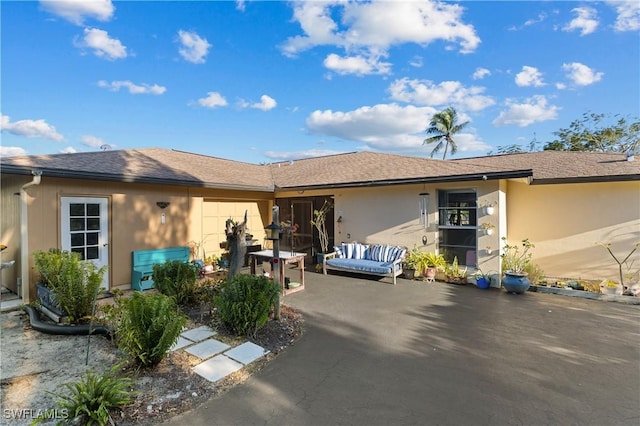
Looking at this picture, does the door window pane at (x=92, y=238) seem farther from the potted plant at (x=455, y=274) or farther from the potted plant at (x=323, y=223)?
the potted plant at (x=455, y=274)

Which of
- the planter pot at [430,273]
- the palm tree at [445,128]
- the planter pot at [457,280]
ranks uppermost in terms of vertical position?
the palm tree at [445,128]

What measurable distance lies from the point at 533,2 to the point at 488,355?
8441 mm

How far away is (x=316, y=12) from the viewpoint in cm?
808

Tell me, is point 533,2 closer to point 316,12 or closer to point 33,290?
point 316,12

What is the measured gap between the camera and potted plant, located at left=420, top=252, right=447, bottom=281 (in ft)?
26.9

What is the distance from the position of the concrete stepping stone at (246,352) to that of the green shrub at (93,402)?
50.1 inches

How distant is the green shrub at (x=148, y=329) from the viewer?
3.38m

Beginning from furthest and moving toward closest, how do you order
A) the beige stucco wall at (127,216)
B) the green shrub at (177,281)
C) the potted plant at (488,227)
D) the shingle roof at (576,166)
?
1. the potted plant at (488,227)
2. the shingle roof at (576,166)
3. the beige stucco wall at (127,216)
4. the green shrub at (177,281)

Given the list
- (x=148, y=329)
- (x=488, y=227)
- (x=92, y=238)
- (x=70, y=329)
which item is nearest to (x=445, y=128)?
(x=488, y=227)

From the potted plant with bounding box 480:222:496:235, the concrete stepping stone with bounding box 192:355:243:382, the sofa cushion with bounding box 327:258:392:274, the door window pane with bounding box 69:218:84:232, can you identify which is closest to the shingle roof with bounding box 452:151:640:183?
the potted plant with bounding box 480:222:496:235

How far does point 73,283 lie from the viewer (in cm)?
470

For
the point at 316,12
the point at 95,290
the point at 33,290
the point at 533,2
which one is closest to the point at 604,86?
the point at 533,2

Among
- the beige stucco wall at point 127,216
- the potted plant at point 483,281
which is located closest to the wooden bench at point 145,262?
the beige stucco wall at point 127,216

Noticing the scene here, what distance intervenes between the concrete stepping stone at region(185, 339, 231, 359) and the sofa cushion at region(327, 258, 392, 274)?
4867 mm
